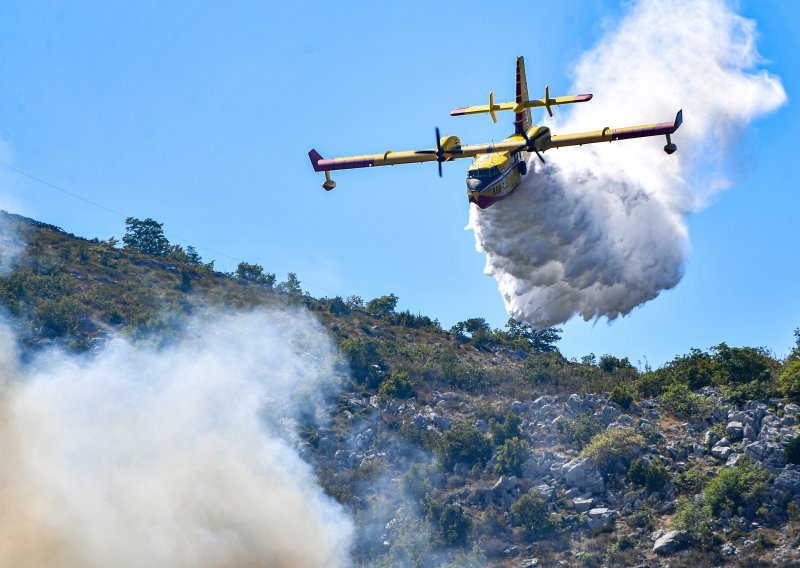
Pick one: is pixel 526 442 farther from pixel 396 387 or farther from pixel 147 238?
pixel 147 238

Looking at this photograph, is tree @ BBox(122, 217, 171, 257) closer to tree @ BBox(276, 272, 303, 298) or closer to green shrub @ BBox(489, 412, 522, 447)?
tree @ BBox(276, 272, 303, 298)

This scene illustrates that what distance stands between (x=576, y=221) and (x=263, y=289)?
A: 116ft

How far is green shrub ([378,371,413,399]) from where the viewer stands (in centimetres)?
6084

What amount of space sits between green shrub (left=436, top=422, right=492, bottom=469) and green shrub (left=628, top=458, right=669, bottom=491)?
7.57 meters

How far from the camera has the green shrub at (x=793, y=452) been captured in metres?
47.9

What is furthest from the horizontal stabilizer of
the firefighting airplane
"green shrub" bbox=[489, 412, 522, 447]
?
"green shrub" bbox=[489, 412, 522, 447]

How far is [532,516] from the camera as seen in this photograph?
4850 cm

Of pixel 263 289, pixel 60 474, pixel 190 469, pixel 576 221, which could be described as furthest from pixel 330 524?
pixel 263 289

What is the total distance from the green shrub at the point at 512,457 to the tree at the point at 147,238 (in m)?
49.2

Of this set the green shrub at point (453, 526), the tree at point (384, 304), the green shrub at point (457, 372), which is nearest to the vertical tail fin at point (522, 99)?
the green shrub at point (457, 372)

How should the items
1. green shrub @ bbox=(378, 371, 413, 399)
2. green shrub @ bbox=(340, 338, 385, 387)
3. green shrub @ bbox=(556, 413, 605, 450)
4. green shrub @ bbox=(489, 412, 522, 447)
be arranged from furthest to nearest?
green shrub @ bbox=(340, 338, 385, 387), green shrub @ bbox=(378, 371, 413, 399), green shrub @ bbox=(489, 412, 522, 447), green shrub @ bbox=(556, 413, 605, 450)

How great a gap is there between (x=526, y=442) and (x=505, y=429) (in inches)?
75.6

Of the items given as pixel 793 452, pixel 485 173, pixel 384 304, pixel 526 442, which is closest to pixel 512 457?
pixel 526 442

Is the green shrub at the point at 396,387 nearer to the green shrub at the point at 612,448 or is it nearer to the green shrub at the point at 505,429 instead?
the green shrub at the point at 505,429
